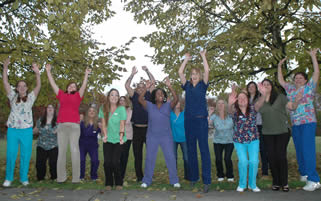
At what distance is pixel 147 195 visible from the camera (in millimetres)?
5641

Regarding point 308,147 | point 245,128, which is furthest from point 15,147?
point 308,147

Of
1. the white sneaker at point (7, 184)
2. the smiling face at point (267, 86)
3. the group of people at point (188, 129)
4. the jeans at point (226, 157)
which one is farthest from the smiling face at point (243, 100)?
the white sneaker at point (7, 184)

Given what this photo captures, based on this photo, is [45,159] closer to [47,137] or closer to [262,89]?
[47,137]

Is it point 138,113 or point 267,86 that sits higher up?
point 267,86

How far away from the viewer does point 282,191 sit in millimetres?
5922

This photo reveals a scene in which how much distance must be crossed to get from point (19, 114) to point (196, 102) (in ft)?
12.2

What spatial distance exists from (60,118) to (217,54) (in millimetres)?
5109

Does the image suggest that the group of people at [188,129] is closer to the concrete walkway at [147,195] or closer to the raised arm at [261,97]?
the raised arm at [261,97]

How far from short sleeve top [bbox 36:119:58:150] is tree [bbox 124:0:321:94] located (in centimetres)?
382

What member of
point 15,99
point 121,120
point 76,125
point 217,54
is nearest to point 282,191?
point 121,120

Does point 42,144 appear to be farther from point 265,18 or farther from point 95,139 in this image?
point 265,18

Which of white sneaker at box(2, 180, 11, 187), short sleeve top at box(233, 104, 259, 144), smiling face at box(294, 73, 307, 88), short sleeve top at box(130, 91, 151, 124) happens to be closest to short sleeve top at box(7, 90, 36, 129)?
white sneaker at box(2, 180, 11, 187)

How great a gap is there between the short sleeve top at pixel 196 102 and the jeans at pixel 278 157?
1.39m

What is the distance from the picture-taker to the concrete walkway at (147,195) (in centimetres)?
536
